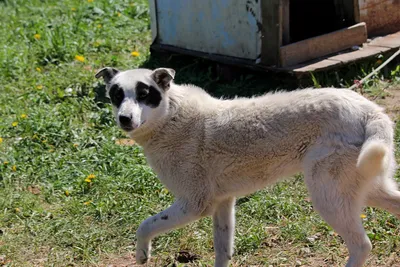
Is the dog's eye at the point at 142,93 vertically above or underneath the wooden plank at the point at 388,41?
above

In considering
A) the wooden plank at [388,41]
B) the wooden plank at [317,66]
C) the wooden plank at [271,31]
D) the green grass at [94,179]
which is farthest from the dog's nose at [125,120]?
the wooden plank at [388,41]

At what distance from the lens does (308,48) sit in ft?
25.3

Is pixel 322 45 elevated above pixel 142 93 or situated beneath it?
situated beneath

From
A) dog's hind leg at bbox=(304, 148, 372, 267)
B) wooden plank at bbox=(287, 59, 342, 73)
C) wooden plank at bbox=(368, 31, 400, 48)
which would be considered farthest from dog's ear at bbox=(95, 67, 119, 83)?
wooden plank at bbox=(368, 31, 400, 48)

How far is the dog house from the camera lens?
7602 mm

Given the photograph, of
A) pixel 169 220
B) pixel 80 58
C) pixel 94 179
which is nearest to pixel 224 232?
pixel 169 220

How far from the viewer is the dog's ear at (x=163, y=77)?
4.93 meters

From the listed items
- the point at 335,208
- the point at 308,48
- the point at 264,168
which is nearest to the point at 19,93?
the point at 308,48

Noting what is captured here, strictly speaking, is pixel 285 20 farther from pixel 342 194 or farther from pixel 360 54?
pixel 342 194

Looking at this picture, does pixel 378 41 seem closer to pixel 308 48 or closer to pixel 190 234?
pixel 308 48

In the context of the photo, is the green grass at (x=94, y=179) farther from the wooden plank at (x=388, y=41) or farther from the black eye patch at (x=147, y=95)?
the black eye patch at (x=147, y=95)

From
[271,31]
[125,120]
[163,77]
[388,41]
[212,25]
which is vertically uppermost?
[163,77]

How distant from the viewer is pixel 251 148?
4680 mm

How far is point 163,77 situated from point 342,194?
144 cm
